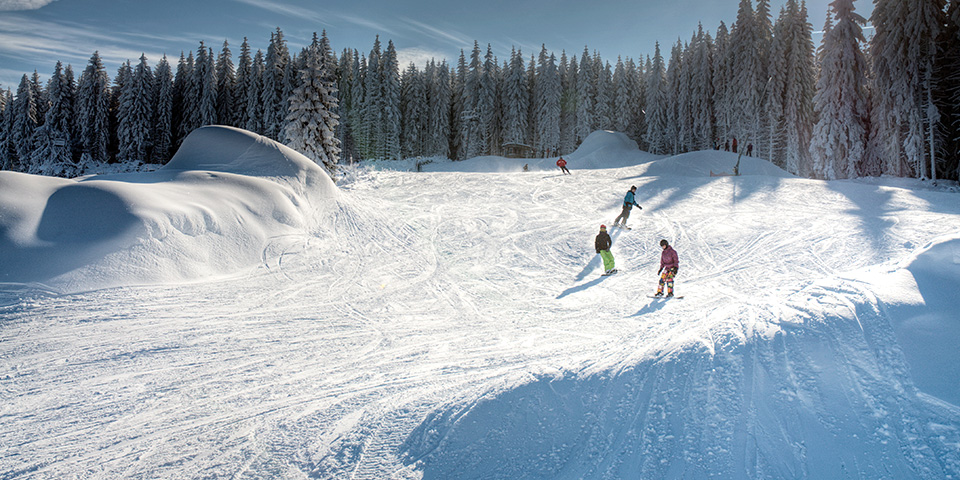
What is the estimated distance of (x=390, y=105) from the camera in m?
55.6

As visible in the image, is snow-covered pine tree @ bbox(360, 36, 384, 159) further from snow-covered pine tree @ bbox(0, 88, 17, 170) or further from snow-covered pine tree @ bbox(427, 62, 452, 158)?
snow-covered pine tree @ bbox(0, 88, 17, 170)

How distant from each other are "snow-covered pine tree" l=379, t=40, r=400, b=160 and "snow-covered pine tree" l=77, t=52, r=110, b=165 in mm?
30170

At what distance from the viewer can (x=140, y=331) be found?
24.1 ft

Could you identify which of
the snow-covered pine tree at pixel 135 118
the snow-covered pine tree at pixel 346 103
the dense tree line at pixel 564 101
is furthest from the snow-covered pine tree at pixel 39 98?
the snow-covered pine tree at pixel 346 103

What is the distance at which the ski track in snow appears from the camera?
380 centimetres

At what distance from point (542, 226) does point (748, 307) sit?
38.1 feet

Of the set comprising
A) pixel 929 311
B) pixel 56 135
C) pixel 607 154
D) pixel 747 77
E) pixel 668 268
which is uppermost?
pixel 747 77

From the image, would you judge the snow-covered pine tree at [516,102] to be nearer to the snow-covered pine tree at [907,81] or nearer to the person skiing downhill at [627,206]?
the snow-covered pine tree at [907,81]

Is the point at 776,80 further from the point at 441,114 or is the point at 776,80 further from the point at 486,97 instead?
the point at 441,114

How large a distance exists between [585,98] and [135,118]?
167 ft

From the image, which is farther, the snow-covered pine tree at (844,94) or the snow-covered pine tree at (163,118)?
the snow-covered pine tree at (163,118)

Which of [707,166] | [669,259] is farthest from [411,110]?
[669,259]

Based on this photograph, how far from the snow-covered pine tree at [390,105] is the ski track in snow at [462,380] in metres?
45.9

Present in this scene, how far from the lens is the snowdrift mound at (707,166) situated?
98.9ft
